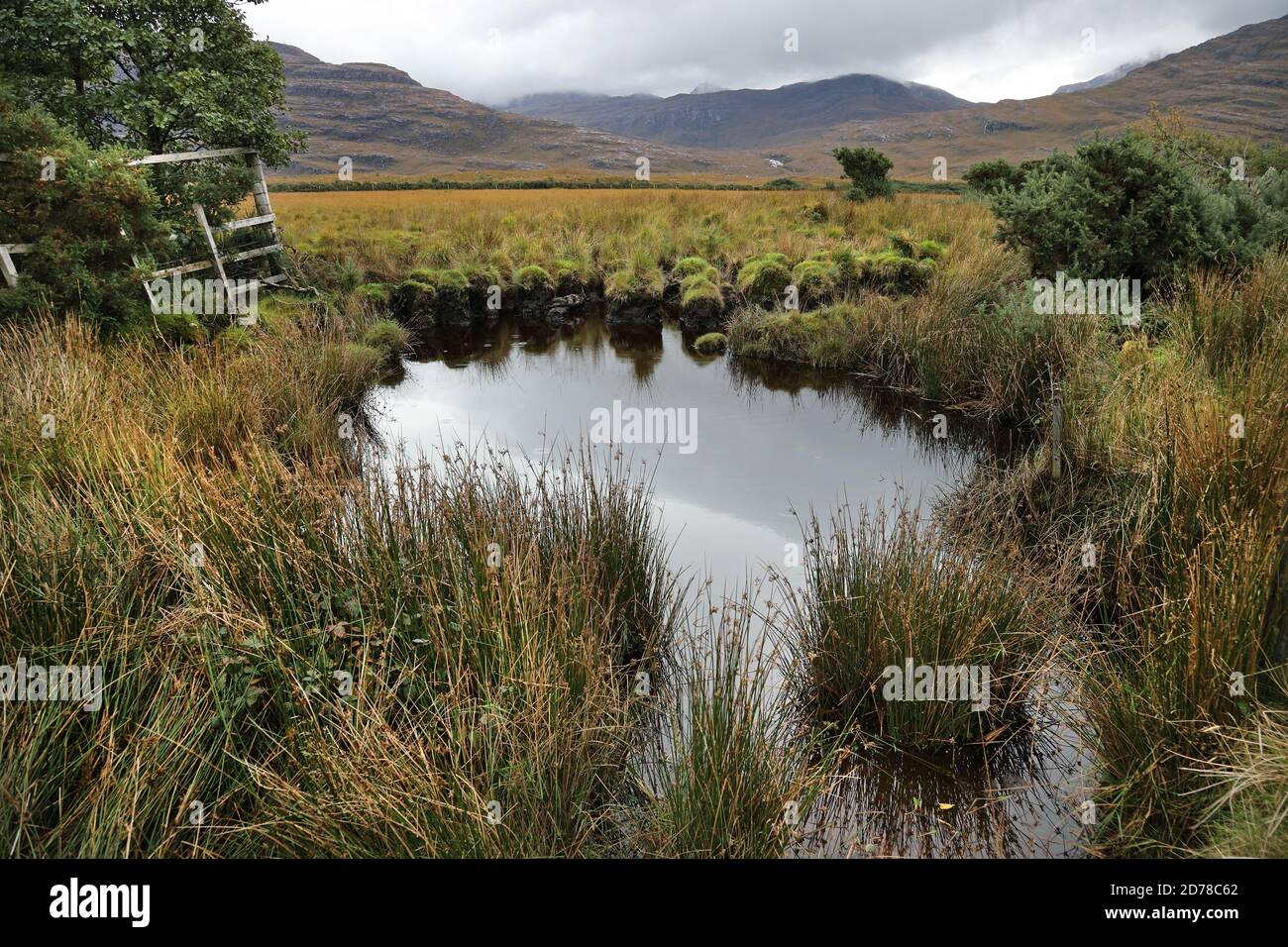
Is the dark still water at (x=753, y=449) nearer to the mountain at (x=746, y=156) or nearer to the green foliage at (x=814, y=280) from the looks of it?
the green foliage at (x=814, y=280)

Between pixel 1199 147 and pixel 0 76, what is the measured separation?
1434 cm

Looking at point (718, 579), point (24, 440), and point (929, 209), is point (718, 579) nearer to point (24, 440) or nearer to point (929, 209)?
point (24, 440)

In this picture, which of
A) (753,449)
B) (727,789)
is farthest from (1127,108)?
(727,789)

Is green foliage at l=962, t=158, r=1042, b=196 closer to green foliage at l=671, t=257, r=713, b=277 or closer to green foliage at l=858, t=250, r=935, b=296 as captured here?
green foliage at l=858, t=250, r=935, b=296

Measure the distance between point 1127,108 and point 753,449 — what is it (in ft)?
464

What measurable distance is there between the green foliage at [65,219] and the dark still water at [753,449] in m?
2.62

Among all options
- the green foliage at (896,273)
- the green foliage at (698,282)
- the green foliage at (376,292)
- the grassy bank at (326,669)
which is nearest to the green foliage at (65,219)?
the grassy bank at (326,669)

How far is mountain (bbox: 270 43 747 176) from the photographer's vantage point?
118 meters

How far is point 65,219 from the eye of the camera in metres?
6.75

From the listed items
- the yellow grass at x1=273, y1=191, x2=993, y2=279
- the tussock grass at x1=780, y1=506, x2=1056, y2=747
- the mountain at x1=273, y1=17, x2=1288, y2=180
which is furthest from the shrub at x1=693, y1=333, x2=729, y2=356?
the mountain at x1=273, y1=17, x2=1288, y2=180

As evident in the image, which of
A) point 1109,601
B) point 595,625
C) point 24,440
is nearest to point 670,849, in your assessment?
point 595,625

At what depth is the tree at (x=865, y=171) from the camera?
1961cm

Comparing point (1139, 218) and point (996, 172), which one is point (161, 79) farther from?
point (996, 172)

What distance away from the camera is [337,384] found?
25.5ft
